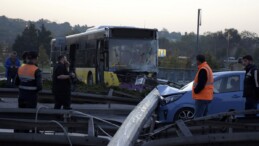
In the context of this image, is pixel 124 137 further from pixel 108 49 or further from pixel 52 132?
pixel 108 49

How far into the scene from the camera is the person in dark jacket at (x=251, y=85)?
11.6 m

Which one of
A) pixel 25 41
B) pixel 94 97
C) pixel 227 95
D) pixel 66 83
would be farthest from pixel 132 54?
pixel 25 41

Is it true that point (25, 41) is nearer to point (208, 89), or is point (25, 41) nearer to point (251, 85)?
point (208, 89)

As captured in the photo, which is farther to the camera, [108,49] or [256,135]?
[108,49]

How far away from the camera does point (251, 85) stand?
1174cm

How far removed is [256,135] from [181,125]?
28.9 inches

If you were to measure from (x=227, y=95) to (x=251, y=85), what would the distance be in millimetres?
2011

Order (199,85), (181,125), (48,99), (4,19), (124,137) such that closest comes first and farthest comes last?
(124,137)
(181,125)
(199,85)
(48,99)
(4,19)

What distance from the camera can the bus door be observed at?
25.7m

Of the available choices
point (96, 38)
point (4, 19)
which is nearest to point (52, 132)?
point (96, 38)

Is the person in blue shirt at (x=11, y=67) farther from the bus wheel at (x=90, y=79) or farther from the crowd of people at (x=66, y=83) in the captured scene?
the crowd of people at (x=66, y=83)

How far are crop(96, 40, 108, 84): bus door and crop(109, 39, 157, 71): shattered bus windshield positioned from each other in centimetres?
53

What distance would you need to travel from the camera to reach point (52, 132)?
5.82 metres

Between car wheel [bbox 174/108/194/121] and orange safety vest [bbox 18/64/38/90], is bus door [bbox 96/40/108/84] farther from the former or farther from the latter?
orange safety vest [bbox 18/64/38/90]
